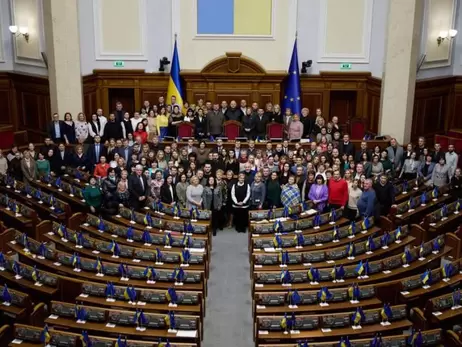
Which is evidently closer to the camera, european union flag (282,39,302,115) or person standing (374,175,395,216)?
person standing (374,175,395,216)

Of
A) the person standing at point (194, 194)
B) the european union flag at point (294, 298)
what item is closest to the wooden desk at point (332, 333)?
the european union flag at point (294, 298)

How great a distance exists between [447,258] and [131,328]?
6389 mm

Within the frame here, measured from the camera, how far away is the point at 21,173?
1383 cm

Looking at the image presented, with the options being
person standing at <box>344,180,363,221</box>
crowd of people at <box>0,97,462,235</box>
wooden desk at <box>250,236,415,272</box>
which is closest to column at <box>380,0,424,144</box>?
crowd of people at <box>0,97,462,235</box>

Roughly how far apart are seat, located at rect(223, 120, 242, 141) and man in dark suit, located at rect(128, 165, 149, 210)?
11.6 ft

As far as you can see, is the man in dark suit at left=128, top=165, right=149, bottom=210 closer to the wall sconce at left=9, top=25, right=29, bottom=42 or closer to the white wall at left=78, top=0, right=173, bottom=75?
the white wall at left=78, top=0, right=173, bottom=75

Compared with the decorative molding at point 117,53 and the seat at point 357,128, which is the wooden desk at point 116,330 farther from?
the decorative molding at point 117,53

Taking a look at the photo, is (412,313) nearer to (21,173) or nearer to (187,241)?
(187,241)

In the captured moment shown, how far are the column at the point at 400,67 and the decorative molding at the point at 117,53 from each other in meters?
7.09

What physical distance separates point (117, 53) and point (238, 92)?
384 cm

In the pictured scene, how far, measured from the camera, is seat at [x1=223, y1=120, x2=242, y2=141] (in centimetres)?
1545

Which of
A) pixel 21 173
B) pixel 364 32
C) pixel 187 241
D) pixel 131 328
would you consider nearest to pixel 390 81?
pixel 364 32

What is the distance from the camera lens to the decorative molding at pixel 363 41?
1812 cm

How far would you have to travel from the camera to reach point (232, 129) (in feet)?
51.0
